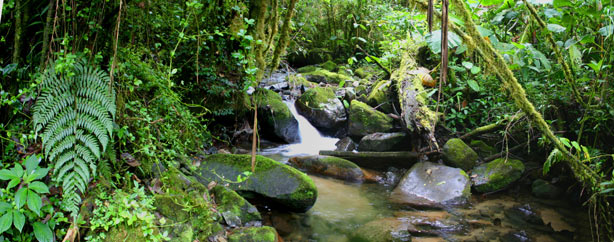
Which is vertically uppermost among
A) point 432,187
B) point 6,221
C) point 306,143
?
point 6,221

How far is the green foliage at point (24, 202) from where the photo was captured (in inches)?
78.8

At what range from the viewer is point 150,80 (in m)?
3.17

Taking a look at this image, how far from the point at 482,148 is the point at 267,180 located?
452 cm

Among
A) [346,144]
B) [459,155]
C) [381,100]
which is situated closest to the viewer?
[459,155]

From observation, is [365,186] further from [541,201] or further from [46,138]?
[46,138]

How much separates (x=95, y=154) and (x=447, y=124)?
6317mm

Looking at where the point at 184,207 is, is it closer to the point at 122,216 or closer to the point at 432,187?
the point at 122,216

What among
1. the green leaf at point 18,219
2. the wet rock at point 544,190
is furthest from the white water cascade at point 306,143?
the green leaf at point 18,219

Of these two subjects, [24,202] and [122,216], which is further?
[122,216]

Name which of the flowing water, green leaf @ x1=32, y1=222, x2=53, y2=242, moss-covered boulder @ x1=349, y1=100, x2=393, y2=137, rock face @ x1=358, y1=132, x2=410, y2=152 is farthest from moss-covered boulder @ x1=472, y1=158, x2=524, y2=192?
green leaf @ x1=32, y1=222, x2=53, y2=242

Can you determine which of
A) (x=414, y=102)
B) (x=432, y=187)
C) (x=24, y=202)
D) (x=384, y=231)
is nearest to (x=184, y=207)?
(x=24, y=202)

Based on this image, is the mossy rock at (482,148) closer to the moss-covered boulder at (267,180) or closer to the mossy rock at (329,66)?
the moss-covered boulder at (267,180)

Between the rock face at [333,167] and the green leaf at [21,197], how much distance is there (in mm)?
4929

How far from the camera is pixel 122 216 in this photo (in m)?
2.40
